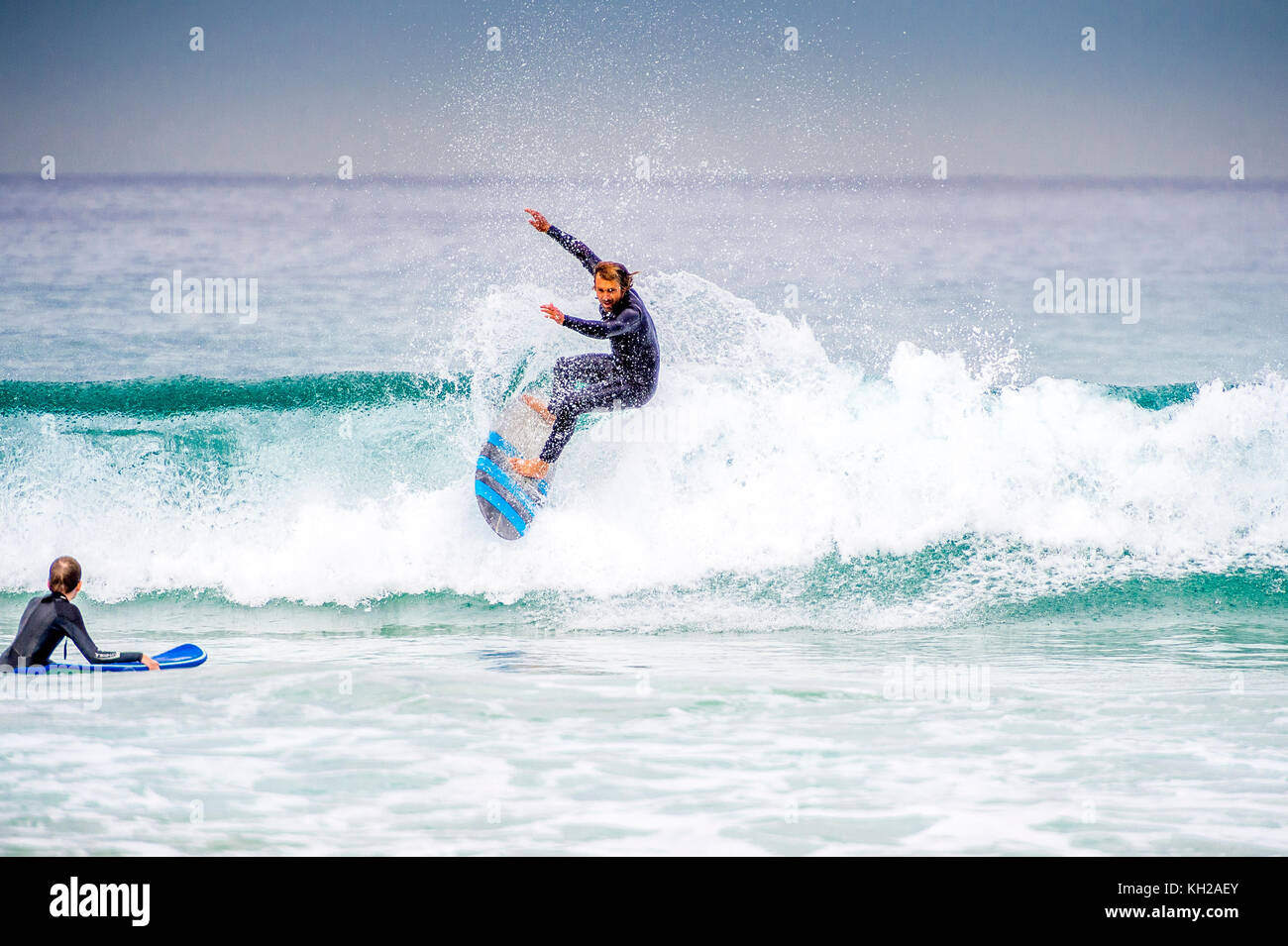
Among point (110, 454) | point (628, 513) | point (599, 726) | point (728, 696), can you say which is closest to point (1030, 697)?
point (728, 696)

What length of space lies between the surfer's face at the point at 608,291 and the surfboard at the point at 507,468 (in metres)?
1.11

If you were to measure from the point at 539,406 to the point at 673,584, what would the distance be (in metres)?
1.62

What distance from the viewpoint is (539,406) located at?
29.3ft

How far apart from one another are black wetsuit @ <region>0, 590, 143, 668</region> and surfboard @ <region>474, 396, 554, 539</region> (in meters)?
2.87

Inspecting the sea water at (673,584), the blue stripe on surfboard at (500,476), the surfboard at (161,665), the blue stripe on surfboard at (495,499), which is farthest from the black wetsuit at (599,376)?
the surfboard at (161,665)

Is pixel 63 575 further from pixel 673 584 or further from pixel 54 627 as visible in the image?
pixel 673 584

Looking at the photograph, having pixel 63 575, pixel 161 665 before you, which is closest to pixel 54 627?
pixel 63 575

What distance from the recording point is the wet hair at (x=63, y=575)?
666cm

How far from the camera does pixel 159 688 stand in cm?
690

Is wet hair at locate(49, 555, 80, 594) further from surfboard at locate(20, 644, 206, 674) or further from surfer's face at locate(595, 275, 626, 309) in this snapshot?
surfer's face at locate(595, 275, 626, 309)

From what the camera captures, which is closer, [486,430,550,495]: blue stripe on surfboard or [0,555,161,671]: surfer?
[0,555,161,671]: surfer

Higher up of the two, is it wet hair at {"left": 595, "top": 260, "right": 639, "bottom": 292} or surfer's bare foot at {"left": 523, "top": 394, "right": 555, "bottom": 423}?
wet hair at {"left": 595, "top": 260, "right": 639, "bottom": 292}

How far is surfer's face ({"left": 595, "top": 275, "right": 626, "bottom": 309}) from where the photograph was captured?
316 inches

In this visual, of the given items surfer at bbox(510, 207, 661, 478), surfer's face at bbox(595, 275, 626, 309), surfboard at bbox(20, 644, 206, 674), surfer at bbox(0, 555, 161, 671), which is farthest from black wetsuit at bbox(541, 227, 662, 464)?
surfer at bbox(0, 555, 161, 671)
